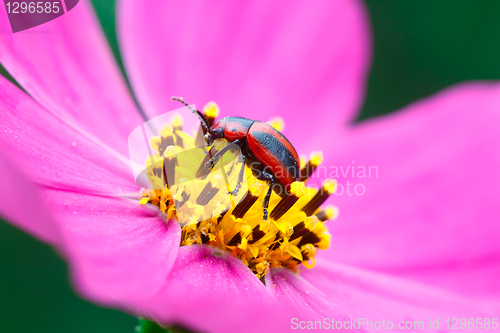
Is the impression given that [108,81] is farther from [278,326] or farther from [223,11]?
[278,326]

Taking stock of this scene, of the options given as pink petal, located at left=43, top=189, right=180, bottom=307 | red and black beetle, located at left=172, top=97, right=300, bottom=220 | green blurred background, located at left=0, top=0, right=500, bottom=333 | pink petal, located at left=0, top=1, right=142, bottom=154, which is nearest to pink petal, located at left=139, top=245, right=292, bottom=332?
pink petal, located at left=43, top=189, right=180, bottom=307

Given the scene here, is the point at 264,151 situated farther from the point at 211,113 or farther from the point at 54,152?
the point at 54,152

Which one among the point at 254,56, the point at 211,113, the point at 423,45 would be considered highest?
the point at 423,45

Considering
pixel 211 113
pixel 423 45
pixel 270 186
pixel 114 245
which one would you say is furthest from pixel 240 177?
pixel 423 45

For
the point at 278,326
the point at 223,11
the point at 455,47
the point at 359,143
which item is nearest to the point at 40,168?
the point at 278,326

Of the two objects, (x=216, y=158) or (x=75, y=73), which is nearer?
(x=216, y=158)

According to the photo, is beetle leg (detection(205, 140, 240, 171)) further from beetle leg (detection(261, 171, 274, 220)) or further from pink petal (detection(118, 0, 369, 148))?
pink petal (detection(118, 0, 369, 148))

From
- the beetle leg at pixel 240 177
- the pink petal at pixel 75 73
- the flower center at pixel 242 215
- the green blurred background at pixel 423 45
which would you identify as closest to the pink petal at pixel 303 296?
the flower center at pixel 242 215
